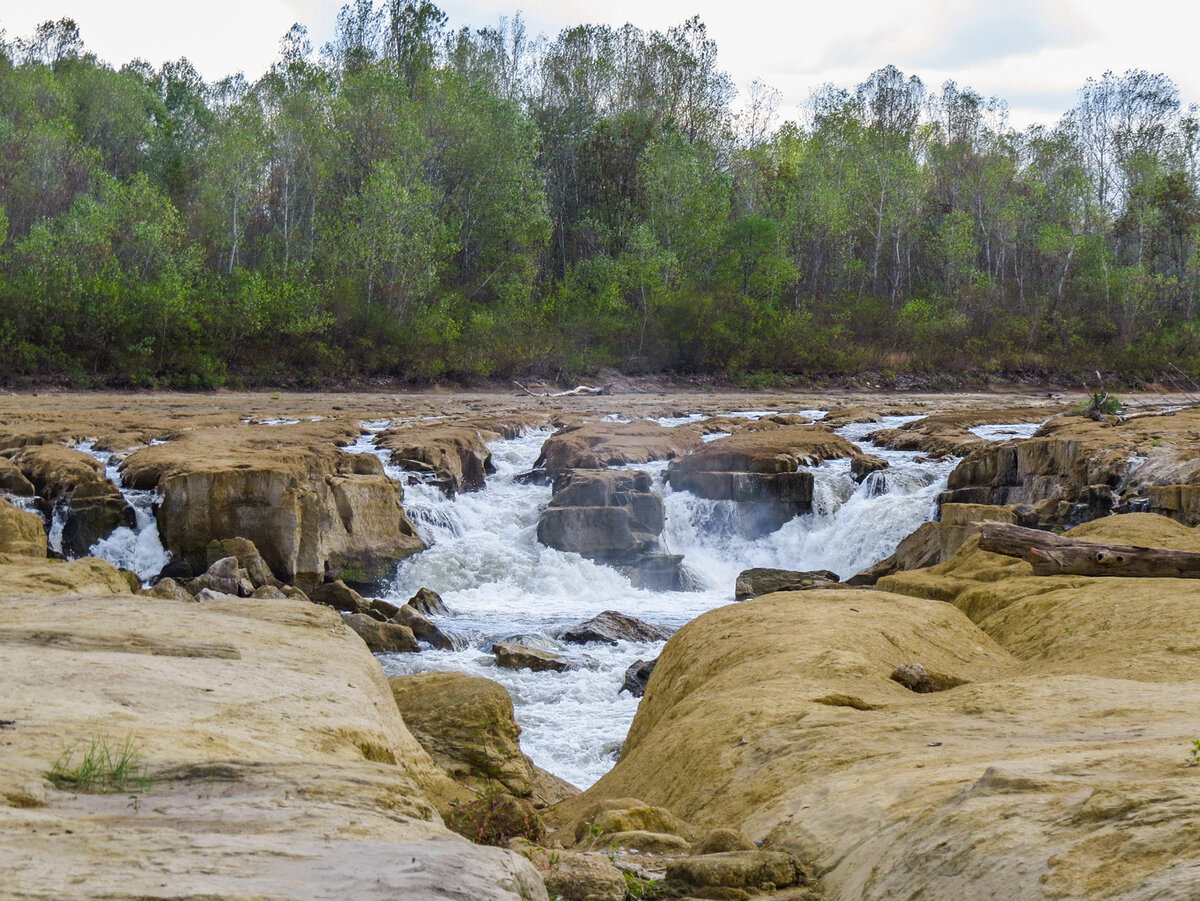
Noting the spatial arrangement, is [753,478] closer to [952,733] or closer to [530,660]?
[530,660]

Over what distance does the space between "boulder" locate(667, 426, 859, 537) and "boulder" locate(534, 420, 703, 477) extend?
104 centimetres

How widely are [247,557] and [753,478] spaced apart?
29.7 feet

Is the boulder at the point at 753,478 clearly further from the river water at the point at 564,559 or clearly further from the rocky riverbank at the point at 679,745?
the rocky riverbank at the point at 679,745

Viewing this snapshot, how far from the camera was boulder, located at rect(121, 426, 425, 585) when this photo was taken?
1533 centimetres

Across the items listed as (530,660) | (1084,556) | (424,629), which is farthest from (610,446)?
(1084,556)

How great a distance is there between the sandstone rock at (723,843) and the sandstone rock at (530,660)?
7.45 metres

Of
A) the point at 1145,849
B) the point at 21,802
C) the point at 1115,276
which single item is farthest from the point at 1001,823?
the point at 1115,276

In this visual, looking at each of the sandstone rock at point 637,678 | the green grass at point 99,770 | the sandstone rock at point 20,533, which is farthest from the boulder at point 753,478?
the green grass at point 99,770

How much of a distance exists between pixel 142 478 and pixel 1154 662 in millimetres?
14258

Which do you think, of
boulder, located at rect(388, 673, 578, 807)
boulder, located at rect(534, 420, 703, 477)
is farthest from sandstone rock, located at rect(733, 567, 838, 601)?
boulder, located at rect(388, 673, 578, 807)

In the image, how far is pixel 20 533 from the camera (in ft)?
41.3

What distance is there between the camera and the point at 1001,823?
3586mm

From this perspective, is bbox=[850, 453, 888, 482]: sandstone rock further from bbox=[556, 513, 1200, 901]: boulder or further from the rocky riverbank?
bbox=[556, 513, 1200, 901]: boulder

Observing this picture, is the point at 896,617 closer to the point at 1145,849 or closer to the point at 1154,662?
the point at 1154,662
